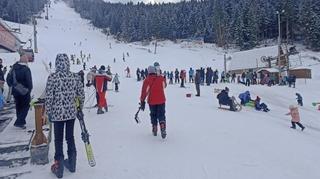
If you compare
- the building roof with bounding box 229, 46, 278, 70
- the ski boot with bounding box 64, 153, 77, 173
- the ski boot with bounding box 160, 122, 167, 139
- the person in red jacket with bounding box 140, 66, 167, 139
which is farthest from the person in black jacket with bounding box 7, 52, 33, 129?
the building roof with bounding box 229, 46, 278, 70

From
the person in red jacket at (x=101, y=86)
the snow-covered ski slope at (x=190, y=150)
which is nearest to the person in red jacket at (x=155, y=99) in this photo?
the snow-covered ski slope at (x=190, y=150)

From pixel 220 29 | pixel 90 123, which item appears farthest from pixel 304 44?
pixel 90 123

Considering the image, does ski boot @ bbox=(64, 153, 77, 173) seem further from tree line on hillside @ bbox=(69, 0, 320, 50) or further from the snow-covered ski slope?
tree line on hillside @ bbox=(69, 0, 320, 50)

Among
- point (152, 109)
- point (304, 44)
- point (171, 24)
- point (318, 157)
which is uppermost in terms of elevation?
point (171, 24)

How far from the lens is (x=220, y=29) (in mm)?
96188

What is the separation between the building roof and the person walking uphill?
186 ft

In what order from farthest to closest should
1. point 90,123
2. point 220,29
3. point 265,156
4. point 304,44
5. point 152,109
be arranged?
point 220,29 < point 304,44 < point 90,123 < point 152,109 < point 265,156

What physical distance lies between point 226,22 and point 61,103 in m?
93.8

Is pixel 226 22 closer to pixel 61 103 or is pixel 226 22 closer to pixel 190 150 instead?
pixel 190 150

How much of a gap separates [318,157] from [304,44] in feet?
256

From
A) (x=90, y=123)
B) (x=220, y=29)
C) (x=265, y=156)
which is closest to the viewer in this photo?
(x=265, y=156)

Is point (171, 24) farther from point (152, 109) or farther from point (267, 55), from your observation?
point (152, 109)

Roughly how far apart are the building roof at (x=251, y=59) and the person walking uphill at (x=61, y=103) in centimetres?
5668

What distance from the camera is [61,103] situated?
6.58 meters
